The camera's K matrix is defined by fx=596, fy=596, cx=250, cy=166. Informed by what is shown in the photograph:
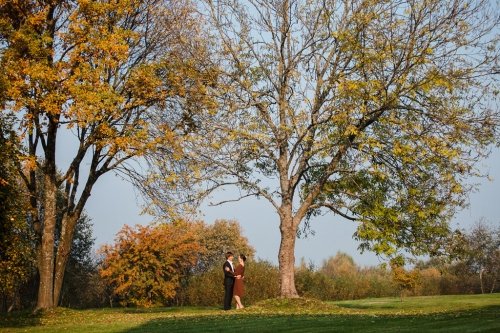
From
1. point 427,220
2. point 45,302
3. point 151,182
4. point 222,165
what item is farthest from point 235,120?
point 45,302

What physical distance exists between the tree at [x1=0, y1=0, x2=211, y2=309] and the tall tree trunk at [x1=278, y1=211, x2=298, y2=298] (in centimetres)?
515

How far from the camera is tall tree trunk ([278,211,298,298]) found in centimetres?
2312

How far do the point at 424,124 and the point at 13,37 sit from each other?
14.7 meters

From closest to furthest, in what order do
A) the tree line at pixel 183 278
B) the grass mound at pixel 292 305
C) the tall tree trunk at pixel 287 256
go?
the grass mound at pixel 292 305, the tall tree trunk at pixel 287 256, the tree line at pixel 183 278

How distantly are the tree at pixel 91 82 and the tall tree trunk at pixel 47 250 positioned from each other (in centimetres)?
4

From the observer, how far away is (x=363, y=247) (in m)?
21.4

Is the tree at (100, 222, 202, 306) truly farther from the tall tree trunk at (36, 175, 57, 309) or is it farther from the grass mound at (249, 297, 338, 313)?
the grass mound at (249, 297, 338, 313)

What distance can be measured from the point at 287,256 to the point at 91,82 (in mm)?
9871

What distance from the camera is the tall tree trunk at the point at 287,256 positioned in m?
23.1

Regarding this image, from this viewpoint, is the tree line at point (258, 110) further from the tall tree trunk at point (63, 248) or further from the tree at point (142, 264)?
the tree at point (142, 264)

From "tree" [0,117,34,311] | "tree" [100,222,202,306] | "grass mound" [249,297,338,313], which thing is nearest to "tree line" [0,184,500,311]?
"tree" [100,222,202,306]

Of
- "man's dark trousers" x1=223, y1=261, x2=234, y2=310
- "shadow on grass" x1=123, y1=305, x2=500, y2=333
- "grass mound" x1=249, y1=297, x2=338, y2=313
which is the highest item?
"man's dark trousers" x1=223, y1=261, x2=234, y2=310

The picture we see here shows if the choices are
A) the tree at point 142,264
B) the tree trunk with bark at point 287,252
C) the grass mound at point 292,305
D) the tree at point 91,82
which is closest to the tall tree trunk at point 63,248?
the tree at point 91,82

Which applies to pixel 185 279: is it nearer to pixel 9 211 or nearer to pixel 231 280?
pixel 231 280
